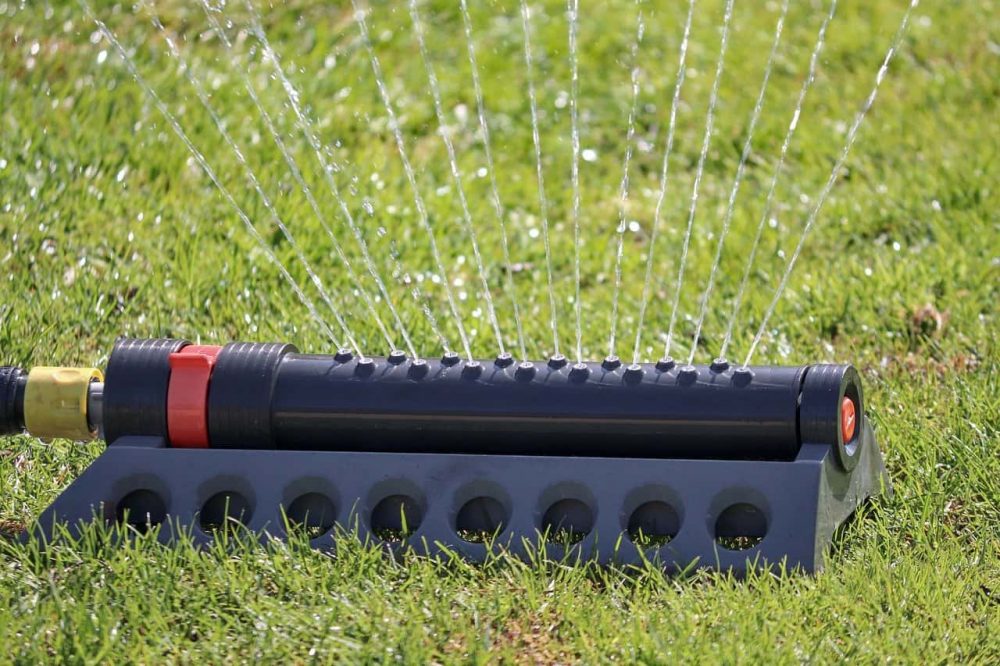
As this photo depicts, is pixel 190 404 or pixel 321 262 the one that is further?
pixel 321 262

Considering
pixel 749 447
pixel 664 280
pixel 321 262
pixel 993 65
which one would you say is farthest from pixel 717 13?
pixel 749 447

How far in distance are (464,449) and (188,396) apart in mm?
498

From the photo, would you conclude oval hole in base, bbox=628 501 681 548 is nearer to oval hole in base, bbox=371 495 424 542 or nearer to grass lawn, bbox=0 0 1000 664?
grass lawn, bbox=0 0 1000 664

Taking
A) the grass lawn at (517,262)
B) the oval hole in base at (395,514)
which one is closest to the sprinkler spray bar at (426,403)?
the oval hole in base at (395,514)

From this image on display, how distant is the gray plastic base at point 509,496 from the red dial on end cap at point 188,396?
0.05 m

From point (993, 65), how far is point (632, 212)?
174 cm

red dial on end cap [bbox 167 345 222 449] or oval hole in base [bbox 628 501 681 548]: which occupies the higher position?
red dial on end cap [bbox 167 345 222 449]

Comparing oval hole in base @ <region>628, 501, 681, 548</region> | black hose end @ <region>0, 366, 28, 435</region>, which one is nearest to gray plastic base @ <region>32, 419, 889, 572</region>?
oval hole in base @ <region>628, 501, 681, 548</region>

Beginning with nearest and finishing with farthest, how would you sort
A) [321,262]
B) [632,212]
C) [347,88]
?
[321,262]
[632,212]
[347,88]

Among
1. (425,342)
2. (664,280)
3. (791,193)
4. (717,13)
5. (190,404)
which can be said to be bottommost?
(190,404)

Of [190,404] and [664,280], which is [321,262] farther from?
[190,404]

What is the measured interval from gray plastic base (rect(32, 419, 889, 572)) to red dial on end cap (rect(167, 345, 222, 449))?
5 centimetres

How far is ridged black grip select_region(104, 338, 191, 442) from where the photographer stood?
2689 millimetres

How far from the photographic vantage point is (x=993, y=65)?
18.0 ft
